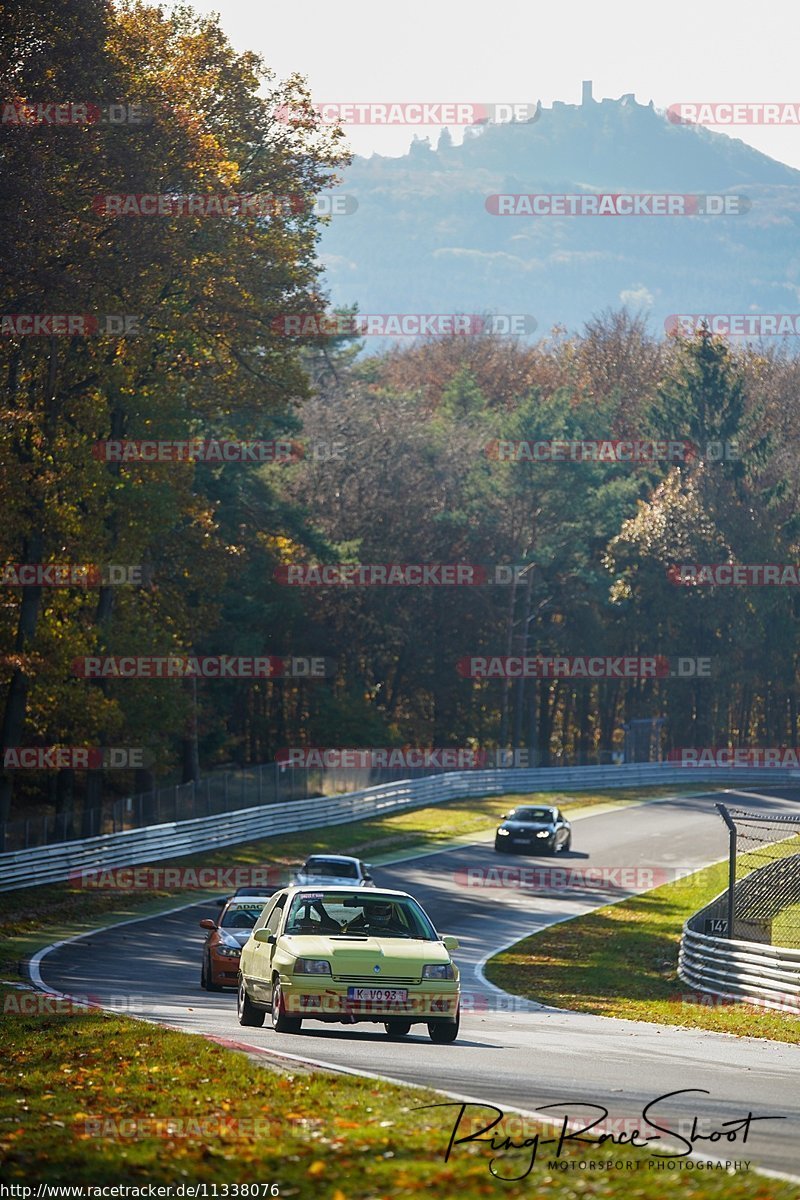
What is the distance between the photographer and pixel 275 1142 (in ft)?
29.2

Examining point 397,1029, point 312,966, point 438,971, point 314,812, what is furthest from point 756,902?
point 314,812

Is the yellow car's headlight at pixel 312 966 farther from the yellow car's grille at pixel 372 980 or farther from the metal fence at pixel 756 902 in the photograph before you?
the metal fence at pixel 756 902

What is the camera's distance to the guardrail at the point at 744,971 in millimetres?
21547

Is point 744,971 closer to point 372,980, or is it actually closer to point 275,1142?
point 372,980

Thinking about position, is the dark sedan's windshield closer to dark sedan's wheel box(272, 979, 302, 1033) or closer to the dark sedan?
the dark sedan

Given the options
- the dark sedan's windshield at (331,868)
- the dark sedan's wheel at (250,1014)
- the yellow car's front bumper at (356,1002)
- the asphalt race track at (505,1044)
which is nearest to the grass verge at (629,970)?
the asphalt race track at (505,1044)

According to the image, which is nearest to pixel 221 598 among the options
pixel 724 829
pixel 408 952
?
pixel 724 829

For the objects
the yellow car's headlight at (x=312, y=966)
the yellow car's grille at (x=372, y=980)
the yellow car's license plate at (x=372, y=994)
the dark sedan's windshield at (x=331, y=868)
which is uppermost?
the yellow car's headlight at (x=312, y=966)

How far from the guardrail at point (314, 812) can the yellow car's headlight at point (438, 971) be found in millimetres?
20745

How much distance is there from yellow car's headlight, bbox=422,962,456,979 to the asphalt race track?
2.00 feet

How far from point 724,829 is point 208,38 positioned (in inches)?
1074

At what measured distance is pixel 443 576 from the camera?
76.2 meters

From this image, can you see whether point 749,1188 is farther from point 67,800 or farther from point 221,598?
point 221,598

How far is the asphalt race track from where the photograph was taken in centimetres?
1052
